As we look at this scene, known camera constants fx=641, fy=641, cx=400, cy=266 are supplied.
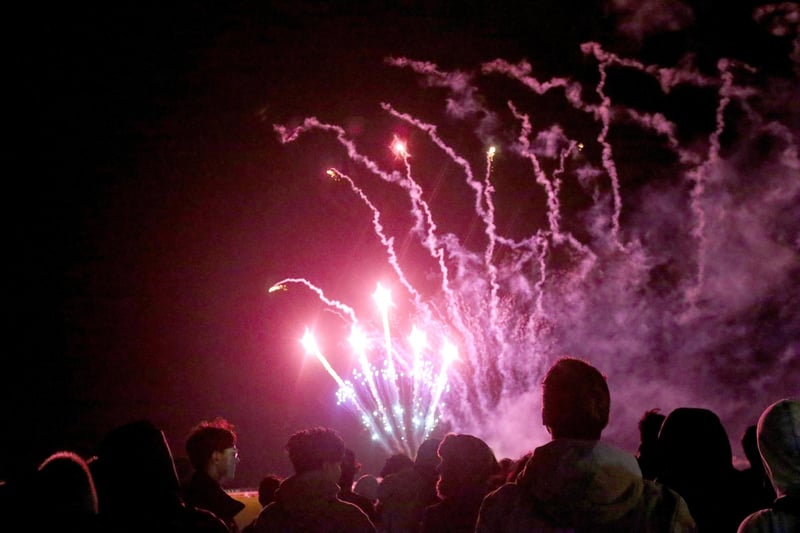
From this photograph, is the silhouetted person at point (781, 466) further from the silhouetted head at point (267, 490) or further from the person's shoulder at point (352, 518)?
the silhouetted head at point (267, 490)

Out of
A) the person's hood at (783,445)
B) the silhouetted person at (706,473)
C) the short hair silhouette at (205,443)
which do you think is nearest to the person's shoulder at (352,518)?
the short hair silhouette at (205,443)

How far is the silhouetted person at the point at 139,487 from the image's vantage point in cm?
267

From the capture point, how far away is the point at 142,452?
8.91 ft

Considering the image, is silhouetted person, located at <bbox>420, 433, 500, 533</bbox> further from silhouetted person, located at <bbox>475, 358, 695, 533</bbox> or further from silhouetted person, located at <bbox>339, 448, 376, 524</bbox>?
silhouetted person, located at <bbox>339, 448, 376, 524</bbox>

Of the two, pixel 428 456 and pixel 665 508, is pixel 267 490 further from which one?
pixel 665 508

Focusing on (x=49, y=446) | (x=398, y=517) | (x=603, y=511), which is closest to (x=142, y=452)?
(x=603, y=511)

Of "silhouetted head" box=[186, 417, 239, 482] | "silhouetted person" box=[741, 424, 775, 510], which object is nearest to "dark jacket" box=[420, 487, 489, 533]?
"silhouetted person" box=[741, 424, 775, 510]

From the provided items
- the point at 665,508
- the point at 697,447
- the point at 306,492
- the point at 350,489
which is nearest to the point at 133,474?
the point at 306,492

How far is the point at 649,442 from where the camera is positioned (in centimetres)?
436

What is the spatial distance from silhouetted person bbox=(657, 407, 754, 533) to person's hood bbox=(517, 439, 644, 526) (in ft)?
4.32

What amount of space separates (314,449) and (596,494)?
194 cm

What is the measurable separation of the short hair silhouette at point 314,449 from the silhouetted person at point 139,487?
37.6 inches

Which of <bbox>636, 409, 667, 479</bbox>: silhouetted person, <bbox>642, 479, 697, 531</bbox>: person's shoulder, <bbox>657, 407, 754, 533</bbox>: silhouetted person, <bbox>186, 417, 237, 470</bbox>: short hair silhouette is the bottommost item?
<bbox>186, 417, 237, 470</bbox>: short hair silhouette

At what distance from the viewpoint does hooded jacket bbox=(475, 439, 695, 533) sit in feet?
7.20
